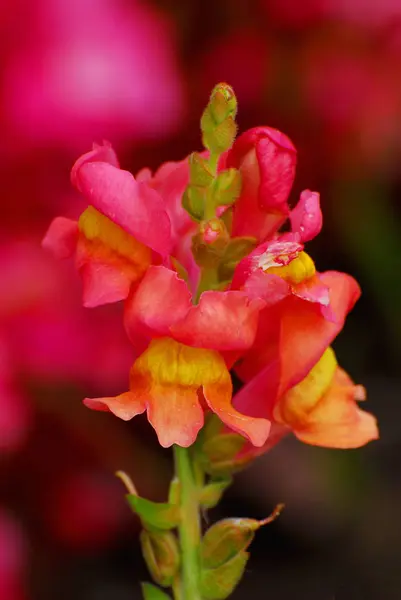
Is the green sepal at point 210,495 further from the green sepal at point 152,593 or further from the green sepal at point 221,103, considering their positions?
the green sepal at point 221,103

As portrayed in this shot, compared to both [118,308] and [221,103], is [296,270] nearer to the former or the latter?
[221,103]

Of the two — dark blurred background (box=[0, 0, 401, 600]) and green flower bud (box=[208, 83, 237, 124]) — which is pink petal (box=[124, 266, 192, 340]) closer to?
green flower bud (box=[208, 83, 237, 124])

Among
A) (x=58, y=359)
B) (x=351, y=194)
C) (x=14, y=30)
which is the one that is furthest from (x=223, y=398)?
(x=351, y=194)

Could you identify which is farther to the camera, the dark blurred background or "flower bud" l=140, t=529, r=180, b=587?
the dark blurred background

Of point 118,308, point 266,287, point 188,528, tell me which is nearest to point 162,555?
point 188,528

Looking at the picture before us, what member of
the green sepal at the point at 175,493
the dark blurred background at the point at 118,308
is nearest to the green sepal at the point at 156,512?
the green sepal at the point at 175,493

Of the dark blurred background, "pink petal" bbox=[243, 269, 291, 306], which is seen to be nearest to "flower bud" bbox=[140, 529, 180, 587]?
"pink petal" bbox=[243, 269, 291, 306]
